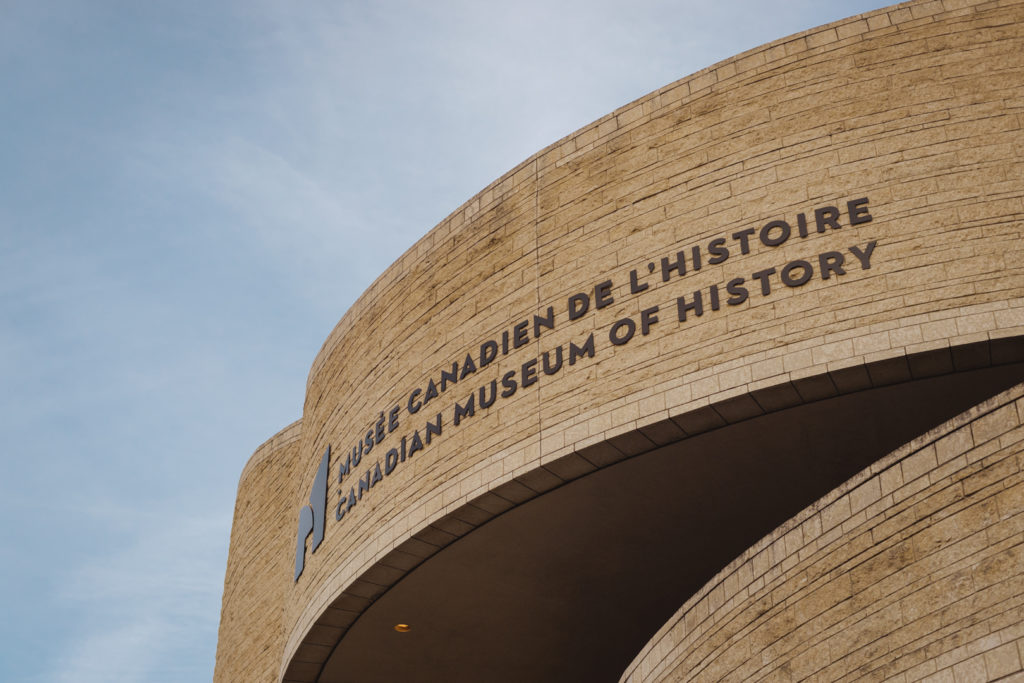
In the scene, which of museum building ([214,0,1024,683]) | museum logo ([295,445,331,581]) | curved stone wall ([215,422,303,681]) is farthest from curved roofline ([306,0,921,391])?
curved stone wall ([215,422,303,681])

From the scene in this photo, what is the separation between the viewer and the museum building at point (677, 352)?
12055 millimetres

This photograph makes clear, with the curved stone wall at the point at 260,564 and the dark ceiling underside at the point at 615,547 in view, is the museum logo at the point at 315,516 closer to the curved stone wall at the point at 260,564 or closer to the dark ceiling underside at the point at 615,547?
the dark ceiling underside at the point at 615,547

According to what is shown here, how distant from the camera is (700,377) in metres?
12.6

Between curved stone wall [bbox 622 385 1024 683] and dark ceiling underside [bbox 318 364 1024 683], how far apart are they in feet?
14.6

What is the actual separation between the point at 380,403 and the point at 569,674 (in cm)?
568

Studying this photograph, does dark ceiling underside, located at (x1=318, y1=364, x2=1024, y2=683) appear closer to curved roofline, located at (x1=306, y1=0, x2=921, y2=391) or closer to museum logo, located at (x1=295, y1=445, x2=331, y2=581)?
museum logo, located at (x1=295, y1=445, x2=331, y2=581)

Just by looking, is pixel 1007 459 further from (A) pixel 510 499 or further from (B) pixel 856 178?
(A) pixel 510 499

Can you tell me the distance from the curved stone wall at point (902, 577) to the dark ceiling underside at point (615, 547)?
4461 millimetres

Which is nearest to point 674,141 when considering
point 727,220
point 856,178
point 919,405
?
point 727,220

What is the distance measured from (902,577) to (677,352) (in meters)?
5.74

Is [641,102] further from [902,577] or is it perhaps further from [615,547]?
[902,577]

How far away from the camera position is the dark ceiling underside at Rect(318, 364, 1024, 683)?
12977mm

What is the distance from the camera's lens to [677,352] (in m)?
12.9

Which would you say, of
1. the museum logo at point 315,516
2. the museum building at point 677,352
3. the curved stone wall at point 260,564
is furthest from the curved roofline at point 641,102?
the curved stone wall at point 260,564
